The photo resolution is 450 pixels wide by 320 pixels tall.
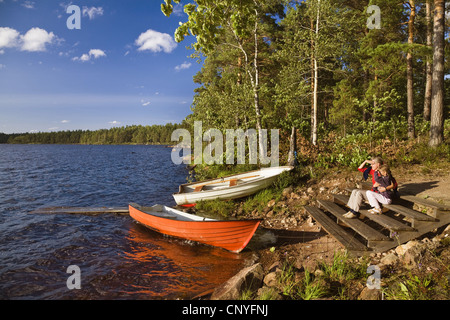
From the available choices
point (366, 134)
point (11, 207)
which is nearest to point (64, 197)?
point (11, 207)

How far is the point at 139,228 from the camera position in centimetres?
1112

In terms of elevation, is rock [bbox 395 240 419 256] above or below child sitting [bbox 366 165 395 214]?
below

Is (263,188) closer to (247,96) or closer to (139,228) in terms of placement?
(139,228)

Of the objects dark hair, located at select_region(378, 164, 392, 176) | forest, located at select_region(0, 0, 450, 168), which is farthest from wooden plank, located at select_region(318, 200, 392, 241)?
forest, located at select_region(0, 0, 450, 168)

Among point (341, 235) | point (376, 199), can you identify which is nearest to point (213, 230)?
point (341, 235)

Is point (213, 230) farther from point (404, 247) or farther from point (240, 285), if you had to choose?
point (404, 247)

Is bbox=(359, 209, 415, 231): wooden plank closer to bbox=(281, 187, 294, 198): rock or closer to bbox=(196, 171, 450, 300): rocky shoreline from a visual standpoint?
bbox=(196, 171, 450, 300): rocky shoreline

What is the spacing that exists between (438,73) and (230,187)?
11297 millimetres

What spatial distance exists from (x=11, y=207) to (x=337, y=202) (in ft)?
62.6

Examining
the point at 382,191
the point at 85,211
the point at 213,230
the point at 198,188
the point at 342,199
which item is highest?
the point at 382,191

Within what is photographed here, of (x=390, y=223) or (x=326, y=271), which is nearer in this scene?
(x=326, y=271)

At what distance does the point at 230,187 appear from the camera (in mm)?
11578

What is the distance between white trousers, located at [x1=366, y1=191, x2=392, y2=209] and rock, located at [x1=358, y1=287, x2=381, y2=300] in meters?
2.70

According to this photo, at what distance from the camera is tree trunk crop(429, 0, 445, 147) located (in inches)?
424
